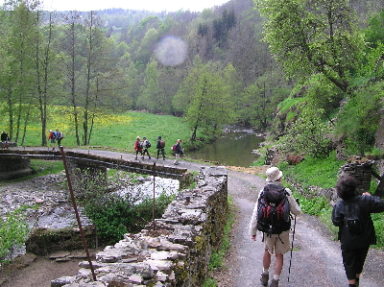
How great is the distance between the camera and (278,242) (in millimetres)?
6430

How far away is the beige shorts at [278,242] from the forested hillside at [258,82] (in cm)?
1000

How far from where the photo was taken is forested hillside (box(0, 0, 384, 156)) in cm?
1653

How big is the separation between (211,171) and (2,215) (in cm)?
1070

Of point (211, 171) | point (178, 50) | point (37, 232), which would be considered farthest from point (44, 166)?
point (178, 50)

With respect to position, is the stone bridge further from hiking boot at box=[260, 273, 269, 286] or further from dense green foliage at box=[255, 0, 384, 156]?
hiking boot at box=[260, 273, 269, 286]

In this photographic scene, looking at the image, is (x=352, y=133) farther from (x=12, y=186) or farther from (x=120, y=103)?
(x=120, y=103)

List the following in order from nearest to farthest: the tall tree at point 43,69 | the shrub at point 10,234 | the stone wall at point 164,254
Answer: the stone wall at point 164,254 → the shrub at point 10,234 → the tall tree at point 43,69

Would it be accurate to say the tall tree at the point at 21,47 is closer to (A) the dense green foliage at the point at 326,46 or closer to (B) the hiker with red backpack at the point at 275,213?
(A) the dense green foliage at the point at 326,46

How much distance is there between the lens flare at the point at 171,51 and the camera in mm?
98062

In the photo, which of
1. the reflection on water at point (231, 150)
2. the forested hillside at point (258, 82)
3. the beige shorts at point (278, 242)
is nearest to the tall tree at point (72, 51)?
the forested hillside at point (258, 82)

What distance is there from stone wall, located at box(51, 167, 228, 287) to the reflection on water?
25.1 meters

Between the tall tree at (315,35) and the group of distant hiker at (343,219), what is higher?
the tall tree at (315,35)

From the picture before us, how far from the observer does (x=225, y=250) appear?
31.0 feet

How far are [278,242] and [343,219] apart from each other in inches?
50.0
